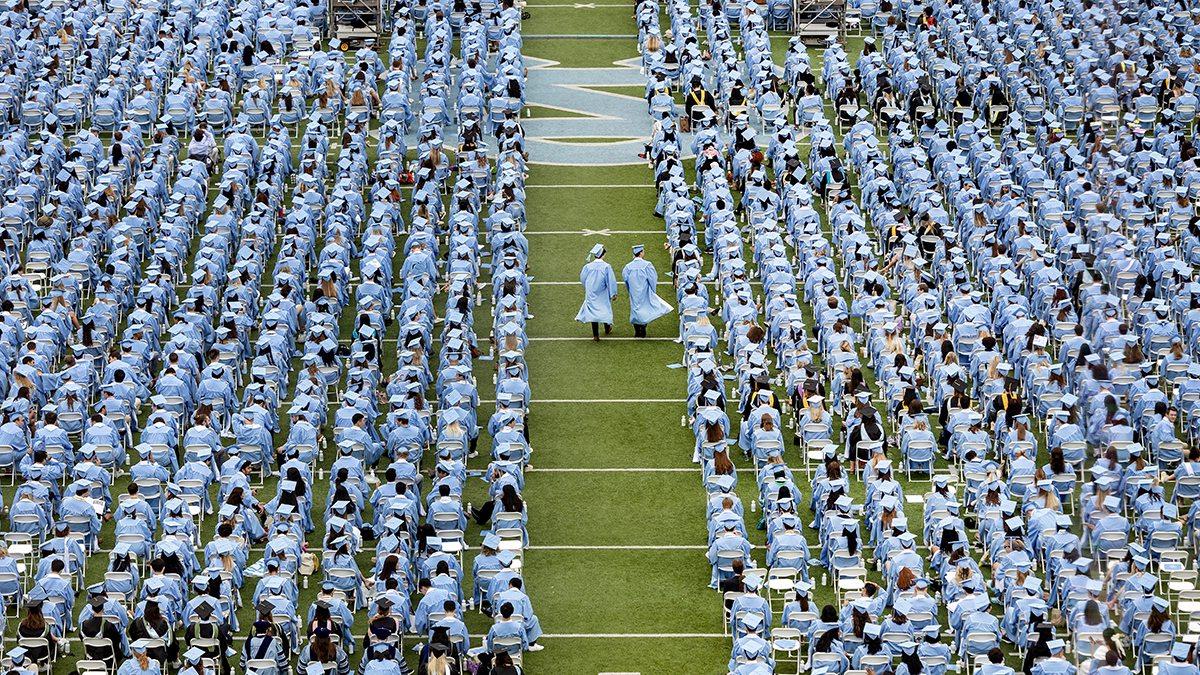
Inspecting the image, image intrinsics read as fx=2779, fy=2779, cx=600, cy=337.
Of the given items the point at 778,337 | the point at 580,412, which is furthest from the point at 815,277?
the point at 580,412

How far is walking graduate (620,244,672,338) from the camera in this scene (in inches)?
1868

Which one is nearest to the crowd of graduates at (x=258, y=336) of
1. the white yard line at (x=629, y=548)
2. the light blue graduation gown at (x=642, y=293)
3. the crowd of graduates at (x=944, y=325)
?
the white yard line at (x=629, y=548)

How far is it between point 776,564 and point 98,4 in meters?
31.9

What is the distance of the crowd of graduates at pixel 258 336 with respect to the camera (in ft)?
123

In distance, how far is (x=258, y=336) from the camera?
156ft

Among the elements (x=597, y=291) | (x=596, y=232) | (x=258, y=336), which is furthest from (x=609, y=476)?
(x=596, y=232)

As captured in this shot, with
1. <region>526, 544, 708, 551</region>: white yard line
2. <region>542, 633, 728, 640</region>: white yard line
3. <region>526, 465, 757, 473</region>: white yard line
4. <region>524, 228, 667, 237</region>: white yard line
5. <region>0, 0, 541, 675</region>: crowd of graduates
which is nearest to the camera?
<region>0, 0, 541, 675</region>: crowd of graduates

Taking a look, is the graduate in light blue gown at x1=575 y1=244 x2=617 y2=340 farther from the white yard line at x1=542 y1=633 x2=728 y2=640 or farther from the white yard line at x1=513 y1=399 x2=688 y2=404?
the white yard line at x1=542 y1=633 x2=728 y2=640

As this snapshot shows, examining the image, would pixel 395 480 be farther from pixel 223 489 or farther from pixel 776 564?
pixel 776 564

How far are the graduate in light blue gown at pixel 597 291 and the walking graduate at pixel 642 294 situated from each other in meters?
0.32

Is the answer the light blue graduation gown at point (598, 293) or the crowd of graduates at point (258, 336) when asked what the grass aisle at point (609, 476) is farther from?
the crowd of graduates at point (258, 336)

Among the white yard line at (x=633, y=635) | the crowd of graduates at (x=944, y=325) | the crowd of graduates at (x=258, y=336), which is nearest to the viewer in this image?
the crowd of graduates at (x=944, y=325)

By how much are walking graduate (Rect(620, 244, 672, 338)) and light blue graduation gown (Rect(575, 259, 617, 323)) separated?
0.32 metres

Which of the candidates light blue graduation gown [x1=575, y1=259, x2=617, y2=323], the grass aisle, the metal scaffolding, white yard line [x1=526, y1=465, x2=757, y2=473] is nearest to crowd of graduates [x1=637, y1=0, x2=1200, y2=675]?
white yard line [x1=526, y1=465, x2=757, y2=473]
